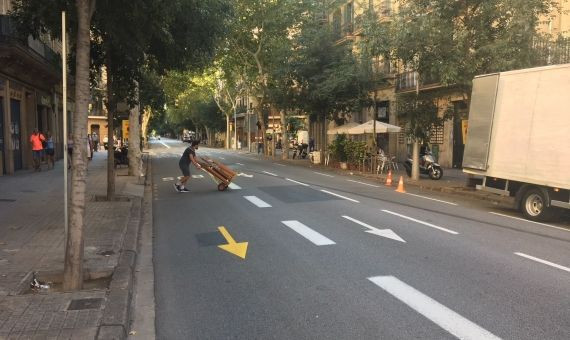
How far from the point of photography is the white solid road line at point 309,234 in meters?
8.52

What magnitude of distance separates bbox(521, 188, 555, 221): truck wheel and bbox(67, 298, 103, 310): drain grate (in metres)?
9.55

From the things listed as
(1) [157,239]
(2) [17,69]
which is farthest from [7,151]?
(1) [157,239]

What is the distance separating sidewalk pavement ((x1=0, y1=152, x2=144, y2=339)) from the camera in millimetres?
4641

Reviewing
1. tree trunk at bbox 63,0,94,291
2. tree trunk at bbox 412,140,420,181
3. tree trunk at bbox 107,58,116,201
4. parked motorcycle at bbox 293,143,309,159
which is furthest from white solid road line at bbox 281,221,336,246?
parked motorcycle at bbox 293,143,309,159

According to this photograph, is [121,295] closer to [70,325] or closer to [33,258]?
[70,325]

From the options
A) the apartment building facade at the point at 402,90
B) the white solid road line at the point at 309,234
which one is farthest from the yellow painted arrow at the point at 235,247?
the apartment building facade at the point at 402,90

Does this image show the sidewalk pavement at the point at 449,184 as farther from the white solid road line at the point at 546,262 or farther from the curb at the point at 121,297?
the curb at the point at 121,297

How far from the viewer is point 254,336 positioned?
468 cm

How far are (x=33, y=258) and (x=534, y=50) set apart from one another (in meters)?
14.6

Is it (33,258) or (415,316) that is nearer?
(415,316)

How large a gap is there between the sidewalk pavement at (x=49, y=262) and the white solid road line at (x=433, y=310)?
309cm

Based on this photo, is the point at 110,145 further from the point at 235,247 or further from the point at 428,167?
the point at 428,167

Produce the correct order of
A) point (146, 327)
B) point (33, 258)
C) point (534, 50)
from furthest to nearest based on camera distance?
1. point (534, 50)
2. point (33, 258)
3. point (146, 327)

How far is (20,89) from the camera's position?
22.4 metres
